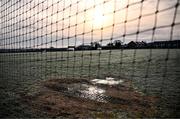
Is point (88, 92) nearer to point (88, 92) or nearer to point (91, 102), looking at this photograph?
point (88, 92)

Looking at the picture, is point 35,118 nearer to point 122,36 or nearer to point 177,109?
point 122,36

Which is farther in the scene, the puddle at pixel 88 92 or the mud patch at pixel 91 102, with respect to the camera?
Answer: the puddle at pixel 88 92

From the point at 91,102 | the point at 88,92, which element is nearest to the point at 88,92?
the point at 88,92

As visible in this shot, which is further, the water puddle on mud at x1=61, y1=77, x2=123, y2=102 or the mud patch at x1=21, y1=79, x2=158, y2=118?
the water puddle on mud at x1=61, y1=77, x2=123, y2=102

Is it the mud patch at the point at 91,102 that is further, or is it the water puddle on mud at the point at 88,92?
the water puddle on mud at the point at 88,92

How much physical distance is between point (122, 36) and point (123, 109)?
6.69ft

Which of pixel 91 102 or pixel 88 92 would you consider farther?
pixel 88 92

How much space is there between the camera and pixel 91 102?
22.5 ft

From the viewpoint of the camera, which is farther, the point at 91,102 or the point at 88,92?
the point at 88,92

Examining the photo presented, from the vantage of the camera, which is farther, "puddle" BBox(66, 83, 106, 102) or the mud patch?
"puddle" BBox(66, 83, 106, 102)

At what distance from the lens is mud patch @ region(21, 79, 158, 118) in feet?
19.3

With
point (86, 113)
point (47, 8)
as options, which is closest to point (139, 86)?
point (86, 113)

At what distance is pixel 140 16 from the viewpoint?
4.59 meters

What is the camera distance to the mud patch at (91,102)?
19.3ft
